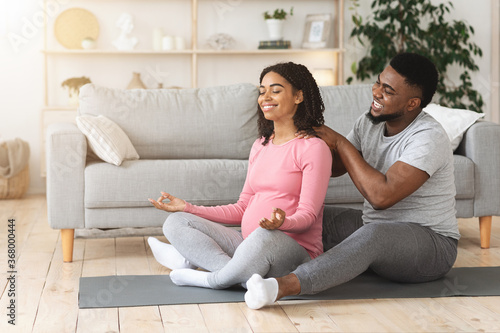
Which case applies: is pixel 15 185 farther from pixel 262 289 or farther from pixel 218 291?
pixel 262 289

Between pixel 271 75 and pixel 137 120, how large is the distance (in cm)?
121

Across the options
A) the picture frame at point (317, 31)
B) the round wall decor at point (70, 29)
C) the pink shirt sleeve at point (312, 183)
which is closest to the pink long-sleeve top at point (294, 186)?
the pink shirt sleeve at point (312, 183)

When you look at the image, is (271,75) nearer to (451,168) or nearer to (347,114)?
(451,168)

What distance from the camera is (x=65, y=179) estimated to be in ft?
9.73

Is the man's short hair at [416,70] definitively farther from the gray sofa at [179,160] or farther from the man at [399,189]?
the gray sofa at [179,160]

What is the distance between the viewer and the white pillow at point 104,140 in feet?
9.94

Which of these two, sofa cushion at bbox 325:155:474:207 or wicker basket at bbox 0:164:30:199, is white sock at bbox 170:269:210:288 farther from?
wicker basket at bbox 0:164:30:199

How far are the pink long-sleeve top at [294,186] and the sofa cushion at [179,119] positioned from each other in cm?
102

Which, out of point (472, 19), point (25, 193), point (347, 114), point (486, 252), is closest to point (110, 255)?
point (347, 114)

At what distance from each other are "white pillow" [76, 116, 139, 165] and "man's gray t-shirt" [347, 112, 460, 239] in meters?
1.16

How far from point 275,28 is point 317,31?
35cm

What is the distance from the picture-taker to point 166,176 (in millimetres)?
3051

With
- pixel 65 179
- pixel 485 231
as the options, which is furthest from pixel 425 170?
pixel 65 179

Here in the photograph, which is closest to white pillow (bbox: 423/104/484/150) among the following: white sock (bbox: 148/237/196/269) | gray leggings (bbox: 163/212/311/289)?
gray leggings (bbox: 163/212/311/289)
